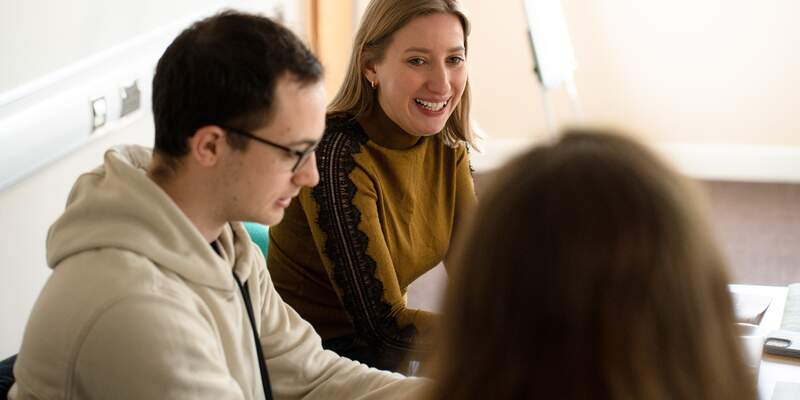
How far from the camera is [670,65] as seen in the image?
523 centimetres

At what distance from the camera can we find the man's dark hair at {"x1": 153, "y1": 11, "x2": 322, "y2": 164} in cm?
141

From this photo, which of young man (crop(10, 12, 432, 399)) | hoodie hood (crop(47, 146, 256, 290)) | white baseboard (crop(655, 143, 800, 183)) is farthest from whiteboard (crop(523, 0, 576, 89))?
hoodie hood (crop(47, 146, 256, 290))

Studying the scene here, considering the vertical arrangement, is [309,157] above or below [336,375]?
above

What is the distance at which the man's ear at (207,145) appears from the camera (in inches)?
55.9

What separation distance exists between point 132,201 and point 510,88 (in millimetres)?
4144

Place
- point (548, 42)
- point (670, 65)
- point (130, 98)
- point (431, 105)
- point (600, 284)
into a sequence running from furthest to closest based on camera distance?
point (670, 65)
point (548, 42)
point (130, 98)
point (431, 105)
point (600, 284)

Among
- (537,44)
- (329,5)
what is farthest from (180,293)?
(329,5)

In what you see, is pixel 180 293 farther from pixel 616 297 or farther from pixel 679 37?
pixel 679 37

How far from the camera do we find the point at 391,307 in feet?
6.70

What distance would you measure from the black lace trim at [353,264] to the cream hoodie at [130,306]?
1.66ft

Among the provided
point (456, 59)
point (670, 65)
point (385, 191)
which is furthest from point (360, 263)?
point (670, 65)

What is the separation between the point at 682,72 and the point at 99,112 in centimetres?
344

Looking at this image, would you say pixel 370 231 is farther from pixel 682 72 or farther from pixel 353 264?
pixel 682 72

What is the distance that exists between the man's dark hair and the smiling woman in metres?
0.61
